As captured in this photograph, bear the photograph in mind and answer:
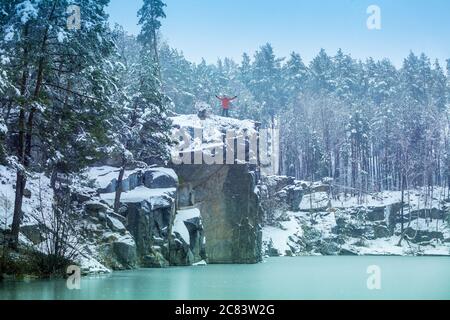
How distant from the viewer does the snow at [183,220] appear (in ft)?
→ 91.8

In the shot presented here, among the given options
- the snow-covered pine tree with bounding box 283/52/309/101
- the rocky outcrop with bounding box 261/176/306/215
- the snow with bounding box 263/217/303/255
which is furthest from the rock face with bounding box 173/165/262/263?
the snow-covered pine tree with bounding box 283/52/309/101

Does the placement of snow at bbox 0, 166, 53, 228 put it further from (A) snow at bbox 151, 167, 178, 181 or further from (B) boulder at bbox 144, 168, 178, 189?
(A) snow at bbox 151, 167, 178, 181

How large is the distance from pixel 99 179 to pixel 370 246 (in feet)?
103

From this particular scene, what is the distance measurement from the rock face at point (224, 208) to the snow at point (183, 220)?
66.9 inches

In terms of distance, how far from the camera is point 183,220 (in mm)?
29203

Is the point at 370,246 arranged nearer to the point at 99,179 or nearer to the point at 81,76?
the point at 99,179

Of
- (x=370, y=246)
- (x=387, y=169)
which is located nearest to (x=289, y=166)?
(x=387, y=169)

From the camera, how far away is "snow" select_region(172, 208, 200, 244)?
28.0 metres

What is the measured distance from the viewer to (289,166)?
206ft

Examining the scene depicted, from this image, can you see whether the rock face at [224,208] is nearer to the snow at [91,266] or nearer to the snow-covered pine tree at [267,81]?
the snow at [91,266]

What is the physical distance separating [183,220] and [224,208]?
4.64 metres

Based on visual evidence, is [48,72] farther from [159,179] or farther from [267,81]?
[267,81]

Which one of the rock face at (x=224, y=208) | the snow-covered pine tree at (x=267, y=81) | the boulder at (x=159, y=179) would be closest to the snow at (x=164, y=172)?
the boulder at (x=159, y=179)
